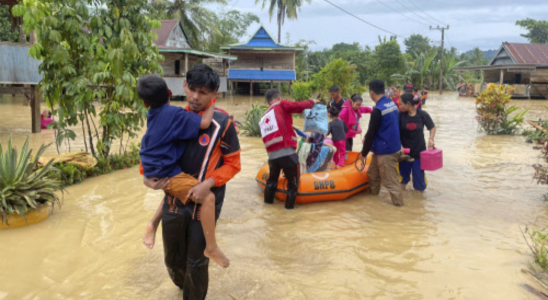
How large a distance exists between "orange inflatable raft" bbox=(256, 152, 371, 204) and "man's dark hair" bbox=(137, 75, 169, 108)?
3437 mm

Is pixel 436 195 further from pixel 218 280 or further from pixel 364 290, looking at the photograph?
pixel 218 280

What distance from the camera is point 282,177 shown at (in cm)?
622

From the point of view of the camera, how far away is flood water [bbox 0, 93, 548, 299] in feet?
12.1

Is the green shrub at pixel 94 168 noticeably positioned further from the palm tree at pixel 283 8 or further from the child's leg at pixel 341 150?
the palm tree at pixel 283 8

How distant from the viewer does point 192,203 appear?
113 inches

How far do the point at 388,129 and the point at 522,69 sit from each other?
31.8 meters

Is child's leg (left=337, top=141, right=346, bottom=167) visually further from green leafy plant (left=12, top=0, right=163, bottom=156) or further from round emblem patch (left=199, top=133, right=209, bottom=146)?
round emblem patch (left=199, top=133, right=209, bottom=146)

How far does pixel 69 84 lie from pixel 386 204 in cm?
525

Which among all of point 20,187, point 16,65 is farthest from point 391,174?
point 16,65

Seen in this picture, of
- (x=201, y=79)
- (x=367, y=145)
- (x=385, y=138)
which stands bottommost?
(x=367, y=145)

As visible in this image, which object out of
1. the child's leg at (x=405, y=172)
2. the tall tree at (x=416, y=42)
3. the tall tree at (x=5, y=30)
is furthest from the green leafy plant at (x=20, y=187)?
the tall tree at (x=416, y=42)

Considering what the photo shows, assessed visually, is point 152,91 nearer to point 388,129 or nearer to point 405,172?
point 388,129

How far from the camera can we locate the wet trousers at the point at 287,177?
18.1 ft

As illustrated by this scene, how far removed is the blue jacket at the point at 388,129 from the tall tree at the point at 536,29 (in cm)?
5916
